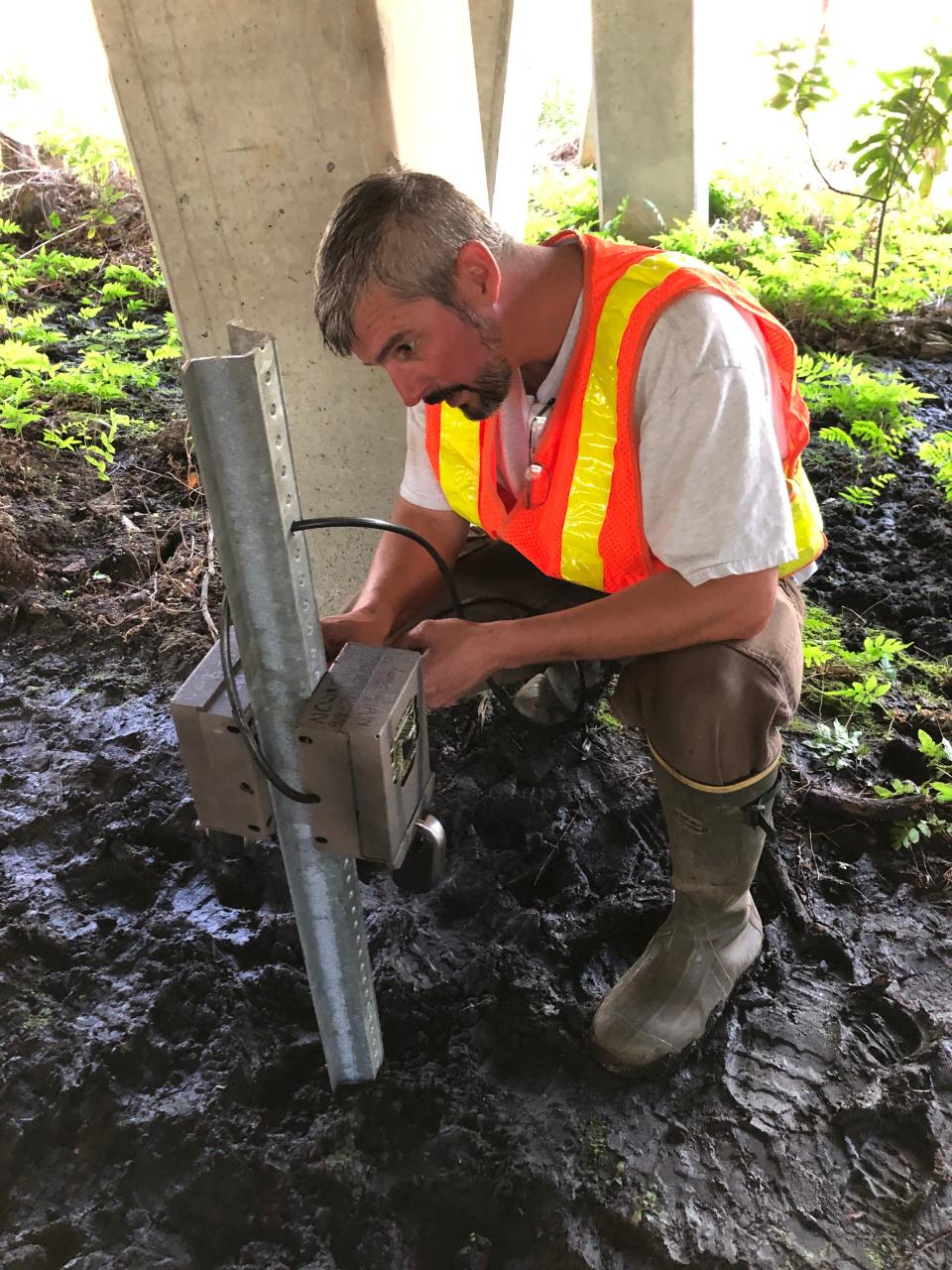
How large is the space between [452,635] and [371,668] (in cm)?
62

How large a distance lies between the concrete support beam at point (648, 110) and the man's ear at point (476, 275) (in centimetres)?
575

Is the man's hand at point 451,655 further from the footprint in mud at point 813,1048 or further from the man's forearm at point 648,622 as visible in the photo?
the footprint in mud at point 813,1048

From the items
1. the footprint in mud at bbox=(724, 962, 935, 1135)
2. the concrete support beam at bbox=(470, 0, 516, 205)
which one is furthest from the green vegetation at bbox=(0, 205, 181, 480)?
the footprint in mud at bbox=(724, 962, 935, 1135)

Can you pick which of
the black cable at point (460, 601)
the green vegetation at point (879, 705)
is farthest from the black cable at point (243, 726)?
the green vegetation at point (879, 705)

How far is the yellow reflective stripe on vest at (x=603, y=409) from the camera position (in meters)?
1.95

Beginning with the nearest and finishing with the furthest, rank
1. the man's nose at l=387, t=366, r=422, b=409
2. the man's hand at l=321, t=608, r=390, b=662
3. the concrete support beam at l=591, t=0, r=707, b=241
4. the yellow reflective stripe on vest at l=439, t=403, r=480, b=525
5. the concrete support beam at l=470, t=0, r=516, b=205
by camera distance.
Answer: the man's nose at l=387, t=366, r=422, b=409, the man's hand at l=321, t=608, r=390, b=662, the yellow reflective stripe on vest at l=439, t=403, r=480, b=525, the concrete support beam at l=470, t=0, r=516, b=205, the concrete support beam at l=591, t=0, r=707, b=241

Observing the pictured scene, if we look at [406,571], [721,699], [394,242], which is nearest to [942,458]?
[721,699]

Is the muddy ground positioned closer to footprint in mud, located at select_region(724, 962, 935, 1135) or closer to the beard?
footprint in mud, located at select_region(724, 962, 935, 1135)

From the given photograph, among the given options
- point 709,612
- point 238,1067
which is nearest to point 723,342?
point 709,612

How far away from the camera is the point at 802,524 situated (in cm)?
223

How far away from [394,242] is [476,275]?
0.18 meters

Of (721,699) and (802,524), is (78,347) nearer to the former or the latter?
(802,524)

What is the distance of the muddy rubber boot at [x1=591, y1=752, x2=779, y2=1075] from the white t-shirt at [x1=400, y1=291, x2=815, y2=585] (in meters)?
0.57

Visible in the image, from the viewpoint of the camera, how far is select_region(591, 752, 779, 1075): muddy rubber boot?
2.09m
